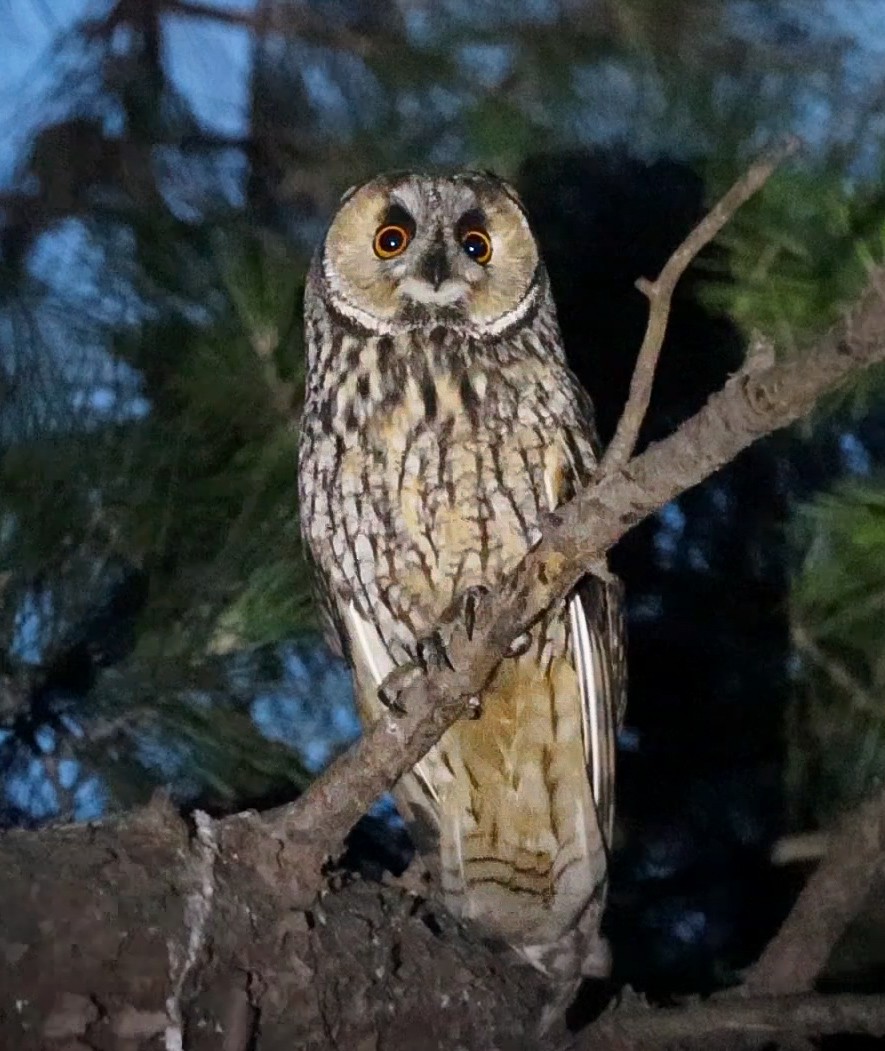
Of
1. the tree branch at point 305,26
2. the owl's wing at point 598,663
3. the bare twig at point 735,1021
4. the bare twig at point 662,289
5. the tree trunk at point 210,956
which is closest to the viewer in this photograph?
the bare twig at point 662,289

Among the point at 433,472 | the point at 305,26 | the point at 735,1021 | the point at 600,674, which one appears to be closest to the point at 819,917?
the point at 735,1021

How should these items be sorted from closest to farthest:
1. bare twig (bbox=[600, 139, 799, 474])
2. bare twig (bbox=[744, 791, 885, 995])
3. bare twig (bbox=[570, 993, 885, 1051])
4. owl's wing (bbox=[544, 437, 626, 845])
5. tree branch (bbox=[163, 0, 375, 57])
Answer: bare twig (bbox=[600, 139, 799, 474]) < bare twig (bbox=[570, 993, 885, 1051]) < bare twig (bbox=[744, 791, 885, 995]) < owl's wing (bbox=[544, 437, 626, 845]) < tree branch (bbox=[163, 0, 375, 57])

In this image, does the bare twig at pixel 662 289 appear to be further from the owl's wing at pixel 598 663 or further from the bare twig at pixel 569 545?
the owl's wing at pixel 598 663

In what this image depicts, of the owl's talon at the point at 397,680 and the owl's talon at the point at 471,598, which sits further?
the owl's talon at the point at 397,680

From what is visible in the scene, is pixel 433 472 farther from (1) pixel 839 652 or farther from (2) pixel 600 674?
(1) pixel 839 652

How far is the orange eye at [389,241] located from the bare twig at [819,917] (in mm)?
643

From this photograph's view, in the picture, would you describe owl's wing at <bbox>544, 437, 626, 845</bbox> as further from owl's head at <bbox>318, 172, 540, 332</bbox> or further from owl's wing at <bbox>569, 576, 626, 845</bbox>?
owl's head at <bbox>318, 172, 540, 332</bbox>

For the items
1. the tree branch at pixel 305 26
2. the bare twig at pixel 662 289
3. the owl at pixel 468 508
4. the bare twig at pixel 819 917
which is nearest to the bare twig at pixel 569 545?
the bare twig at pixel 662 289

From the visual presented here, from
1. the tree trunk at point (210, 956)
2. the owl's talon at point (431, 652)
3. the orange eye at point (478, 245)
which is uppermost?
the orange eye at point (478, 245)

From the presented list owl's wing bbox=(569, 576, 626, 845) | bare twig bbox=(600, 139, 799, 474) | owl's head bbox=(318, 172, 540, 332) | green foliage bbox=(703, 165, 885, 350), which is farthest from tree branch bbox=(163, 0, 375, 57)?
bare twig bbox=(600, 139, 799, 474)

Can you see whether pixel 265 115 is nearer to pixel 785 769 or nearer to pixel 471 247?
pixel 471 247

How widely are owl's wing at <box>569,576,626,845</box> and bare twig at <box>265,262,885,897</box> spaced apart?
25 centimetres

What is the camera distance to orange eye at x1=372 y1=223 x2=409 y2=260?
1273 millimetres

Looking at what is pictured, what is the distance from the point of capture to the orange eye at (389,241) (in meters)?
1.27
